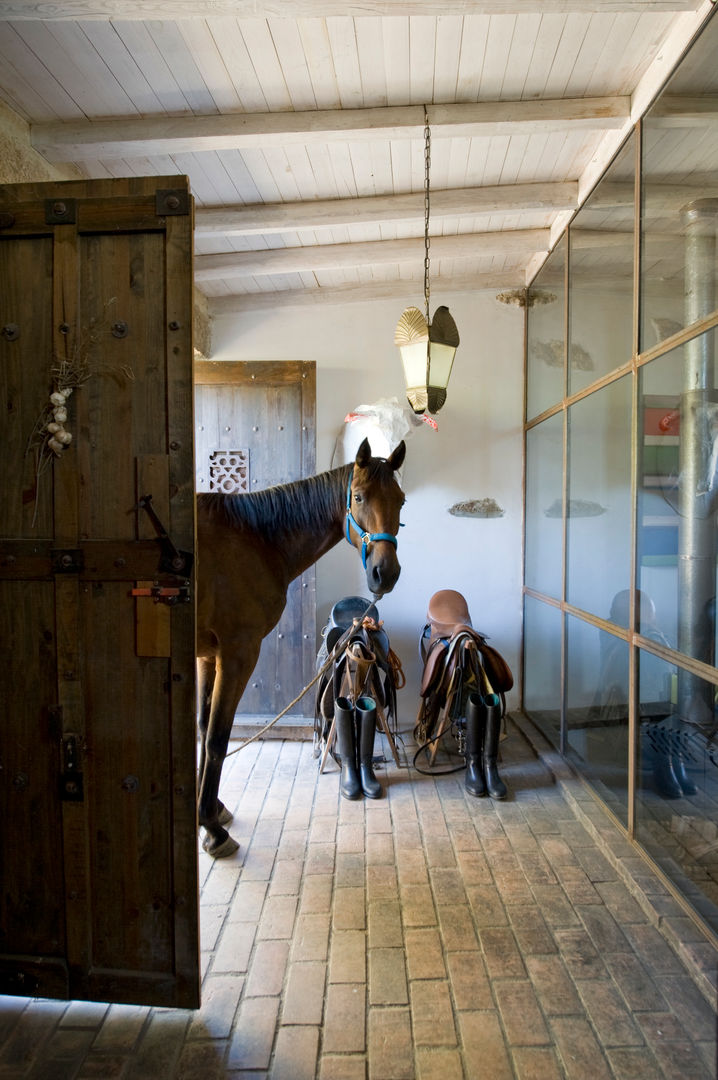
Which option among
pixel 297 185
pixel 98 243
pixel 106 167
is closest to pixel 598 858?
pixel 98 243

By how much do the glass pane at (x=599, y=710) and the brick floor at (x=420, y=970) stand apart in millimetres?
192

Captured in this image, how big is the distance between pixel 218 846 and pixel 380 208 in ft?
10.6

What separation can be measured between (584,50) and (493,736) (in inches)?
118

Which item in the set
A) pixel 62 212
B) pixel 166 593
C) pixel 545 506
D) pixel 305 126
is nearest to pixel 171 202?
pixel 62 212

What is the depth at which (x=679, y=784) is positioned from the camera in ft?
7.04

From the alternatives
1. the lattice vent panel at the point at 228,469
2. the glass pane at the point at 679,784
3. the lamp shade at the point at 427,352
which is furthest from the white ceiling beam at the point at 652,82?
the lattice vent panel at the point at 228,469

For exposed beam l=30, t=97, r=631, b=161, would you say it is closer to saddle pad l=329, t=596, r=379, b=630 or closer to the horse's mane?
the horse's mane

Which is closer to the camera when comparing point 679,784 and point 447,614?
point 679,784

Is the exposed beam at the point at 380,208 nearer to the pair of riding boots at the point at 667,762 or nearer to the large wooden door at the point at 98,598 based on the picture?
the large wooden door at the point at 98,598

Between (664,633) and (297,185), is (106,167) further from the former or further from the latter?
(664,633)

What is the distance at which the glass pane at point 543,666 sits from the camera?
3508mm

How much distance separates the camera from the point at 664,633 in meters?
2.16

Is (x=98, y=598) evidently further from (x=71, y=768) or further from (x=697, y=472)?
(x=697, y=472)

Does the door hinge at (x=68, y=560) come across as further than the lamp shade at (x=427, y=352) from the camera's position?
No
